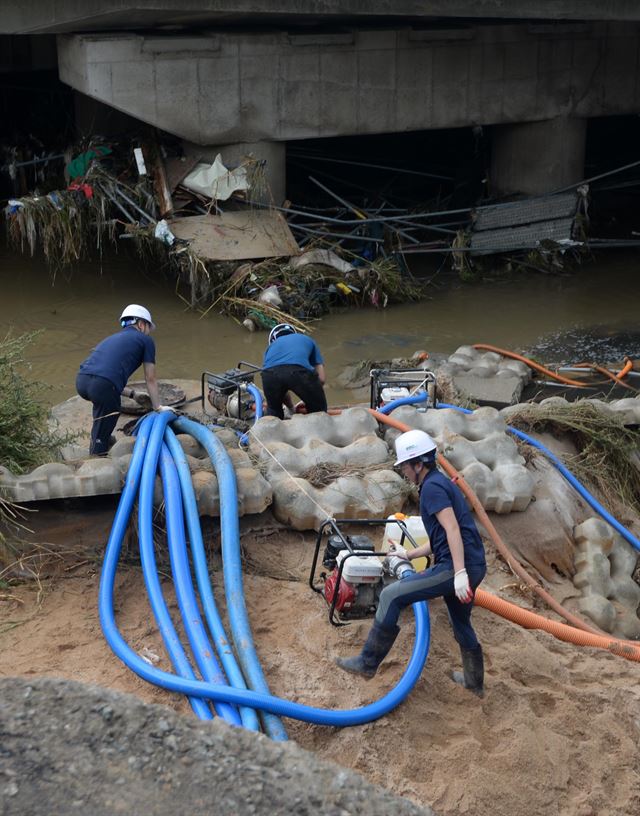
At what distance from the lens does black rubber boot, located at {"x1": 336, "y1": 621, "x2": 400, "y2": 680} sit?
5535 mm

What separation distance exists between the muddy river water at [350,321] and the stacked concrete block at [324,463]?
3.56m

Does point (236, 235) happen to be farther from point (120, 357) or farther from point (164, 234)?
point (120, 357)

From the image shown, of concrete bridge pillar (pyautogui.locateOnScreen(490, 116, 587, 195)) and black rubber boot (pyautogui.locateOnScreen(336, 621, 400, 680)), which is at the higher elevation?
concrete bridge pillar (pyautogui.locateOnScreen(490, 116, 587, 195))

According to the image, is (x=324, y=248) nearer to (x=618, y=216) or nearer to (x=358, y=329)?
(x=358, y=329)

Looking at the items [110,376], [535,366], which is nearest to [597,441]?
[535,366]

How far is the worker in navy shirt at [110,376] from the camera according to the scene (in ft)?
26.5

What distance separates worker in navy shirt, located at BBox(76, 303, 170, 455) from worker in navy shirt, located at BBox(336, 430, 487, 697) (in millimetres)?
3027

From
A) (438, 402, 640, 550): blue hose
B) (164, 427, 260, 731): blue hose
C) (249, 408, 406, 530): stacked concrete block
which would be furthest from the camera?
(438, 402, 640, 550): blue hose

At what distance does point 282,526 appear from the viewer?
6.96 metres

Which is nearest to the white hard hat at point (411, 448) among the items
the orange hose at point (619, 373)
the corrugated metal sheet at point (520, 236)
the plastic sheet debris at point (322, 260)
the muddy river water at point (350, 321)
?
the muddy river water at point (350, 321)

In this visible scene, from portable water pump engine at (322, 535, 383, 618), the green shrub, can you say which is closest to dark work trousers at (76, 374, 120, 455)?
the green shrub

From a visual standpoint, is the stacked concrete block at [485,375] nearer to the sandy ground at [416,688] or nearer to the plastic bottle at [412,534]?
the plastic bottle at [412,534]

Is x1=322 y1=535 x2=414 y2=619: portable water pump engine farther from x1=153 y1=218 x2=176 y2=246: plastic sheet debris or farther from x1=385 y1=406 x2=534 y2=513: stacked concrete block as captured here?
x1=153 y1=218 x2=176 y2=246: plastic sheet debris

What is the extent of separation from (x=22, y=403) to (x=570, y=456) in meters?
4.29
